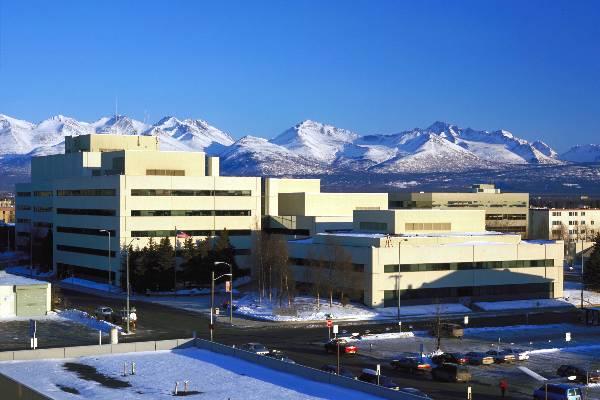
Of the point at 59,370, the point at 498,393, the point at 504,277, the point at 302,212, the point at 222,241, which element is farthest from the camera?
the point at 302,212

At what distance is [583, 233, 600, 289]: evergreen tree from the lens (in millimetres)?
107125

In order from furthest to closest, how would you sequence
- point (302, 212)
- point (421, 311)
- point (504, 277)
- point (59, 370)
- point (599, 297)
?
point (302, 212)
point (599, 297)
point (504, 277)
point (421, 311)
point (59, 370)

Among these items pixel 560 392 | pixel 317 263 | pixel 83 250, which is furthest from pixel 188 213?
pixel 560 392

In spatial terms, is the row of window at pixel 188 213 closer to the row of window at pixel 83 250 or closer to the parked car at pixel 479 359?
the row of window at pixel 83 250

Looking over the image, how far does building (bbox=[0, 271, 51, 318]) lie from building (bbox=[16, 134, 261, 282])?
94.5ft

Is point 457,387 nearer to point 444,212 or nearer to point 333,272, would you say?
point 333,272

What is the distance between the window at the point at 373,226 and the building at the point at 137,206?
19591mm

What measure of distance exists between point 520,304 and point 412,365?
141ft

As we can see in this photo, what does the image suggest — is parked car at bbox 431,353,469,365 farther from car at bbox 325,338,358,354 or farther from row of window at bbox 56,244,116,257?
row of window at bbox 56,244,116,257

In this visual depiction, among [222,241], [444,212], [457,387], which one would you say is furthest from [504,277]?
[457,387]

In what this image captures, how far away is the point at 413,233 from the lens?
10394cm

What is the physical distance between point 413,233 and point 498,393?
50.9 meters

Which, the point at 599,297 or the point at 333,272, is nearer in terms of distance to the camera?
the point at 333,272

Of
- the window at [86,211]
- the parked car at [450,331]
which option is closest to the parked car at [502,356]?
the parked car at [450,331]
